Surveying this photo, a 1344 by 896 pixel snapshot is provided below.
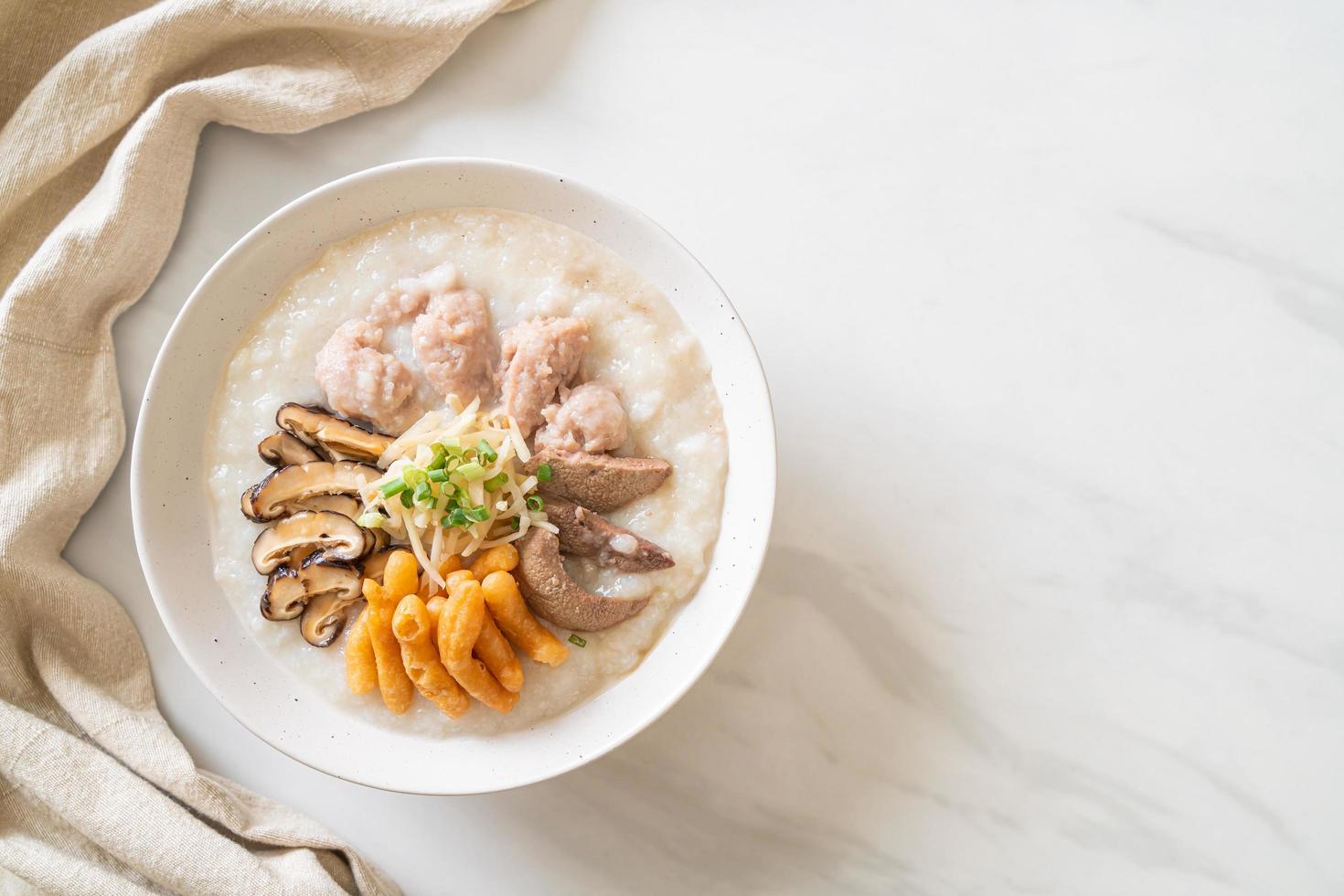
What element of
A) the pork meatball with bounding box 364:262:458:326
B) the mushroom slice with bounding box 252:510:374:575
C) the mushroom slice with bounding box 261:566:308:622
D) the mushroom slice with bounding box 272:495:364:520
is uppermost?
the pork meatball with bounding box 364:262:458:326

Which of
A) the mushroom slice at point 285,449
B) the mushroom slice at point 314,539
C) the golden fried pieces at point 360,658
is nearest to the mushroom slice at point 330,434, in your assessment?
the mushroom slice at point 285,449

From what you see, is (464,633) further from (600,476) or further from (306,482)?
(306,482)

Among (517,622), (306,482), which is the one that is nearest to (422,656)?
(517,622)

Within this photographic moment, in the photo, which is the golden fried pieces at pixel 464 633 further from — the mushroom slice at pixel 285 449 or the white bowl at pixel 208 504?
the mushroom slice at pixel 285 449

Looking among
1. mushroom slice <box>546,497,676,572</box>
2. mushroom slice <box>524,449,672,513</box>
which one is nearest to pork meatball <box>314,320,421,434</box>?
mushroom slice <box>524,449,672,513</box>

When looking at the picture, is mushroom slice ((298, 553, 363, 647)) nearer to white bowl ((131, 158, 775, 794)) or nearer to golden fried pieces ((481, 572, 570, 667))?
white bowl ((131, 158, 775, 794))

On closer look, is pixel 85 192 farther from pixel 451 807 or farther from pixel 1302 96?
pixel 1302 96
